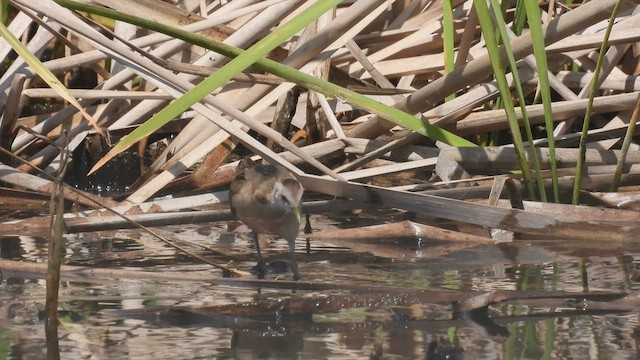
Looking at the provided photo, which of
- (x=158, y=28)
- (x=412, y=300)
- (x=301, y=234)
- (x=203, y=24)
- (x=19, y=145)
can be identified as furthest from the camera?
(x=19, y=145)

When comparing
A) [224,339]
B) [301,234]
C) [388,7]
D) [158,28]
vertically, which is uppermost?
[388,7]

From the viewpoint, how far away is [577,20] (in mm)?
4605

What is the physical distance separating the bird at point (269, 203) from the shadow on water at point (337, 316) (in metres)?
0.15

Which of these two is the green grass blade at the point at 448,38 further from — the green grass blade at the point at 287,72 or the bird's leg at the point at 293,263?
the bird's leg at the point at 293,263

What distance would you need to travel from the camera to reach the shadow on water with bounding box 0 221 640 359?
9.96 ft

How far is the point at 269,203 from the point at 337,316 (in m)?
0.91

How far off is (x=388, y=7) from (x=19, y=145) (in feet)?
7.05

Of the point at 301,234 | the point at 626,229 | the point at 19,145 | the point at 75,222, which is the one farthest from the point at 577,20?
the point at 19,145

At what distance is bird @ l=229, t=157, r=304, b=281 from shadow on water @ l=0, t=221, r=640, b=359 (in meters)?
0.15

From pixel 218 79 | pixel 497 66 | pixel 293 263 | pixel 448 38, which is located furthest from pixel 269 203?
pixel 448 38

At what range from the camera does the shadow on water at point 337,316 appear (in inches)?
120

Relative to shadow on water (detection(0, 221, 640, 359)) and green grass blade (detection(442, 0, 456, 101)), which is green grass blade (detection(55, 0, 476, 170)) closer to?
green grass blade (detection(442, 0, 456, 101))

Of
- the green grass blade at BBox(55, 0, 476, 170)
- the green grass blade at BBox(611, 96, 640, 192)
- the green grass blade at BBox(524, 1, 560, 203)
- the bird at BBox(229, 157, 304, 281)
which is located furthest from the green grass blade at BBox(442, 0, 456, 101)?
the bird at BBox(229, 157, 304, 281)

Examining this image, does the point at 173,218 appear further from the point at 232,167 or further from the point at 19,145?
the point at 19,145
